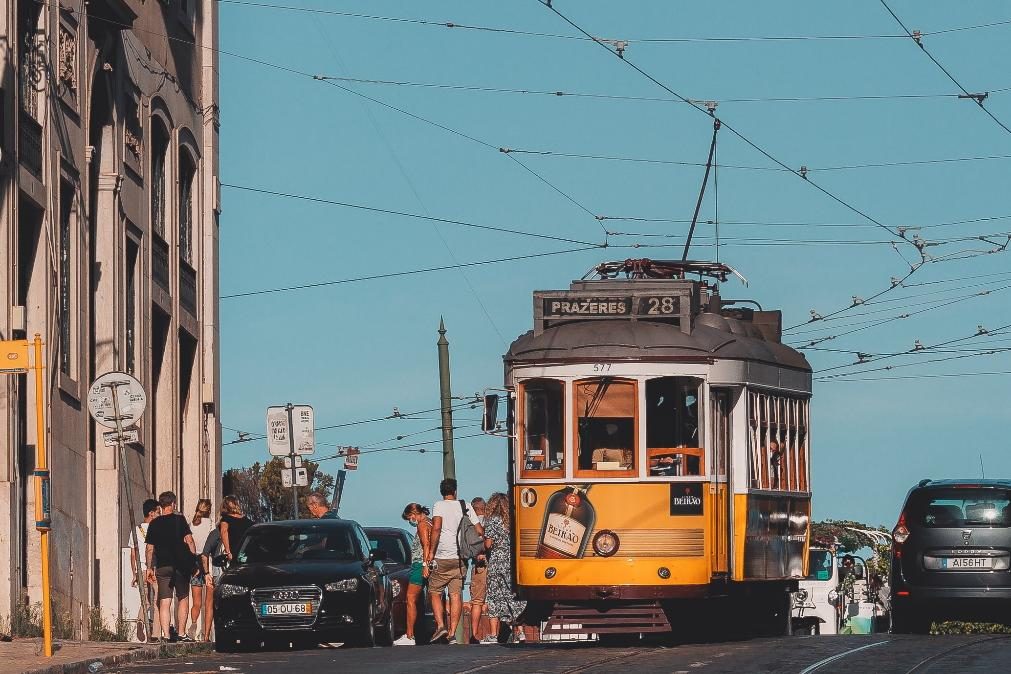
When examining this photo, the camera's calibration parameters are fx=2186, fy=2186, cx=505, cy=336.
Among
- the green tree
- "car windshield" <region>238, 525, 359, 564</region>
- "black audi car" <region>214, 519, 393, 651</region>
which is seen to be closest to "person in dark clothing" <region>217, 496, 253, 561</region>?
"car windshield" <region>238, 525, 359, 564</region>

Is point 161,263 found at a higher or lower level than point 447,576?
higher

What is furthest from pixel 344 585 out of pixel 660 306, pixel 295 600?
pixel 660 306

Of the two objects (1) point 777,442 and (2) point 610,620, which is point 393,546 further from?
(2) point 610,620

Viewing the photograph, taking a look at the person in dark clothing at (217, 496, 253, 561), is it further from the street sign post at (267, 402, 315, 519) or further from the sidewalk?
→ the street sign post at (267, 402, 315, 519)

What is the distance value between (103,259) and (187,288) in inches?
259

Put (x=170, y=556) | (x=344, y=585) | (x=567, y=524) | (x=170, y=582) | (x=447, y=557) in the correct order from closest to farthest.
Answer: (x=567, y=524) → (x=344, y=585) → (x=170, y=556) → (x=170, y=582) → (x=447, y=557)

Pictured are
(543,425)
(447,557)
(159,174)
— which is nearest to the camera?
(543,425)

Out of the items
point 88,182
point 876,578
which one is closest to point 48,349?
point 88,182

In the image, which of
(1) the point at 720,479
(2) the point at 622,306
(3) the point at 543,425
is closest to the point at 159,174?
(2) the point at 622,306

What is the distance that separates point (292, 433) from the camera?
30094mm

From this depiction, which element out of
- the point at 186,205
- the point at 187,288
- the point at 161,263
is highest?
the point at 186,205

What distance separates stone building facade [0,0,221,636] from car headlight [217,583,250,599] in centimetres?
244

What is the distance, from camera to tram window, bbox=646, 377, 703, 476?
20.2m

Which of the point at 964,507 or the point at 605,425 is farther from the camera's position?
Answer: the point at 964,507
